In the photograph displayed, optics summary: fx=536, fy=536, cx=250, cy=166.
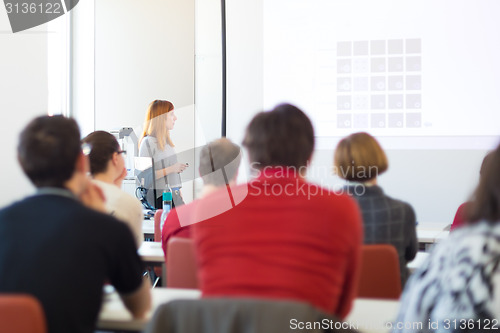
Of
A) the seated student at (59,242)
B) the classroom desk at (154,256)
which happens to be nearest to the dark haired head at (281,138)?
the seated student at (59,242)

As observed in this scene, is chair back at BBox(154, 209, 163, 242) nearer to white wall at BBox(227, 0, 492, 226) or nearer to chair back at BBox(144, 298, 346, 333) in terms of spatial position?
white wall at BBox(227, 0, 492, 226)

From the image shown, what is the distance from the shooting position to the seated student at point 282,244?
1389 mm

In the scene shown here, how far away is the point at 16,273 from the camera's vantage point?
1.42 meters

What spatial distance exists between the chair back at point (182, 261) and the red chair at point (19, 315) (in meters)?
1.02

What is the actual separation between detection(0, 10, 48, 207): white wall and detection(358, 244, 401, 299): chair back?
10.4 feet

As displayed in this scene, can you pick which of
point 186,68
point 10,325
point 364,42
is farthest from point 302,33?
point 10,325

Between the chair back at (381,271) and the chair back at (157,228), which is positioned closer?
the chair back at (381,271)

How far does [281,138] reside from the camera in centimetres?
166

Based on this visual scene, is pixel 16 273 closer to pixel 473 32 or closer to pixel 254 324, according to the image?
pixel 254 324

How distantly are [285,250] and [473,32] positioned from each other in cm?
360

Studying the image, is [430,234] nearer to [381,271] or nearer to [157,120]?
[381,271]

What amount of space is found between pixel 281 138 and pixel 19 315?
0.87 meters

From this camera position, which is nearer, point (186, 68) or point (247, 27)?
point (247, 27)

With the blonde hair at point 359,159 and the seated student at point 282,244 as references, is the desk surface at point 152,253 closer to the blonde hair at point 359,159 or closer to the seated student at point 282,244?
the blonde hair at point 359,159
